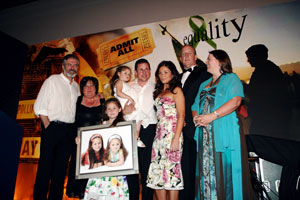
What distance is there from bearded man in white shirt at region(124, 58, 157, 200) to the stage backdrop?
1.90 ft

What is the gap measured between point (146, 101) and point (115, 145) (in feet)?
3.05

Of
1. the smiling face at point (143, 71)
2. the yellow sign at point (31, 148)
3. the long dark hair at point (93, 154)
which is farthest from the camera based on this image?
the yellow sign at point (31, 148)

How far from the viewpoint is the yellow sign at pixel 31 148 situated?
13.9 feet

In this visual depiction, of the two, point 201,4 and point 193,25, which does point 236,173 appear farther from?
point 201,4

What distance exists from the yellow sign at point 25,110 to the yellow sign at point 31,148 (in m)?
0.47

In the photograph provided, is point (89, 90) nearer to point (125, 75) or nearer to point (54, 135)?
point (125, 75)

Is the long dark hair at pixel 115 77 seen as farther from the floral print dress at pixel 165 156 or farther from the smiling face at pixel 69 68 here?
the floral print dress at pixel 165 156

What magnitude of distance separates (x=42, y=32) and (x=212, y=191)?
16.0 feet

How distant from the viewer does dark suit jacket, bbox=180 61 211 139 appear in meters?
2.90

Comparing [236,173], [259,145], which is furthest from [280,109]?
[236,173]

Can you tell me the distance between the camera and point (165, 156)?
262 centimetres

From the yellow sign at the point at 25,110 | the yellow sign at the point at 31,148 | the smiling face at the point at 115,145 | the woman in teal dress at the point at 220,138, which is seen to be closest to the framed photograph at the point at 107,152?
the smiling face at the point at 115,145

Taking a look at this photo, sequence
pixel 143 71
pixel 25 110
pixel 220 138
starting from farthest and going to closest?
pixel 25 110
pixel 143 71
pixel 220 138

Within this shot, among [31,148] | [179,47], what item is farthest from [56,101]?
[179,47]
